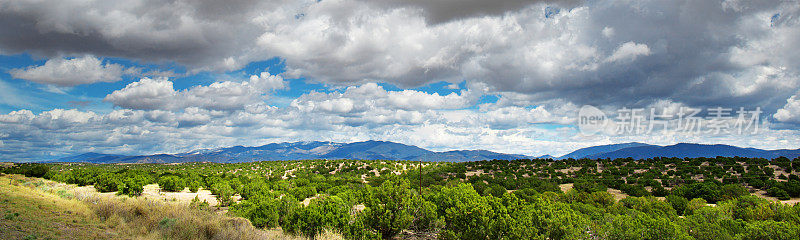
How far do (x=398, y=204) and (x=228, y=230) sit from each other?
23.7ft

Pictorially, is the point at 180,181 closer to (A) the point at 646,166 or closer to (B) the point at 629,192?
(B) the point at 629,192

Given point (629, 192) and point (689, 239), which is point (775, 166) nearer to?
point (629, 192)

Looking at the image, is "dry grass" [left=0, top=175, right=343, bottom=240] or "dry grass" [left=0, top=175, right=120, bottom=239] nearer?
"dry grass" [left=0, top=175, right=120, bottom=239]

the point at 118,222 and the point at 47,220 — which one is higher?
the point at 47,220

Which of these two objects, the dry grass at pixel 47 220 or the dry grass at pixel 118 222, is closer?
the dry grass at pixel 47 220

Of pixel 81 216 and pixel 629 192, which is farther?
pixel 629 192

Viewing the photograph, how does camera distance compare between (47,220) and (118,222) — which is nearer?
(47,220)

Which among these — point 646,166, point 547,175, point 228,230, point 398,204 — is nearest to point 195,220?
point 228,230

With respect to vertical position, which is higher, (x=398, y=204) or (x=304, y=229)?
(x=398, y=204)

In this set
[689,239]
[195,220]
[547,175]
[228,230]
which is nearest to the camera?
[689,239]

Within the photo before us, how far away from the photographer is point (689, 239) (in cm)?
1140

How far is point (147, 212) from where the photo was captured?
62.5 feet

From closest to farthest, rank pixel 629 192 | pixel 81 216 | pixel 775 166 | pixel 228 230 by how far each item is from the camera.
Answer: pixel 228 230 < pixel 81 216 < pixel 629 192 < pixel 775 166

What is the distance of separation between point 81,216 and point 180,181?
15229mm
